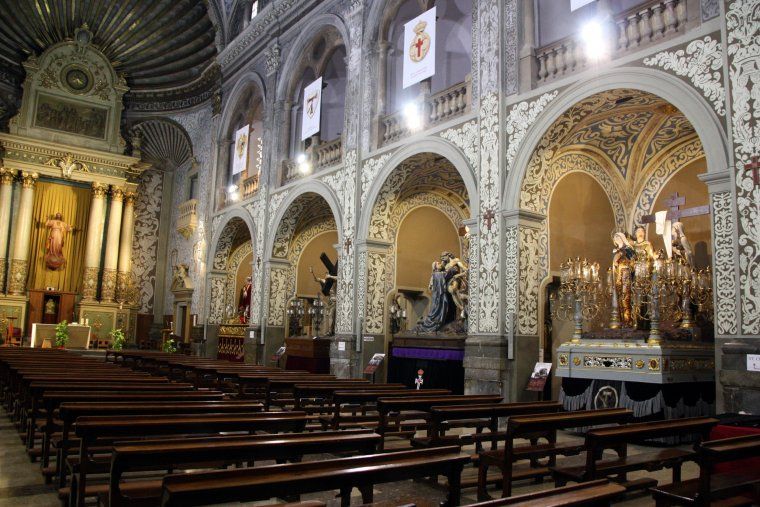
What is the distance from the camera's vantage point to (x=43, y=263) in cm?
2333

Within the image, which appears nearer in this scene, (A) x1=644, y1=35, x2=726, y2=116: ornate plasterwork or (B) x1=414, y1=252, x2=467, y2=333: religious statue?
(A) x1=644, y1=35, x2=726, y2=116: ornate plasterwork

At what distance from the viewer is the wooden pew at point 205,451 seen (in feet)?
9.59

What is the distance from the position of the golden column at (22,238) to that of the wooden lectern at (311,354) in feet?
40.7

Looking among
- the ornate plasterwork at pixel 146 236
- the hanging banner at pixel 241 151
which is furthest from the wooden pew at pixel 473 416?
the ornate plasterwork at pixel 146 236

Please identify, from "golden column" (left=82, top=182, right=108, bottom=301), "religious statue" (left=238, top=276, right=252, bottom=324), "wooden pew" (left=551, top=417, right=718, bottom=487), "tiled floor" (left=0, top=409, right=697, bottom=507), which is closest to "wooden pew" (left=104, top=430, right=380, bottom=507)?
"tiled floor" (left=0, top=409, right=697, bottom=507)

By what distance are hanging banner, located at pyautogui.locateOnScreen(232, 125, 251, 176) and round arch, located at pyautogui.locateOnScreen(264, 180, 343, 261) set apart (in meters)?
2.71

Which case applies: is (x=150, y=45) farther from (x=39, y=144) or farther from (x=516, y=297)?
(x=516, y=297)

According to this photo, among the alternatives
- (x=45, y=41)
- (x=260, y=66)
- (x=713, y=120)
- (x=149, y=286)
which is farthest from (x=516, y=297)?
(x=45, y=41)

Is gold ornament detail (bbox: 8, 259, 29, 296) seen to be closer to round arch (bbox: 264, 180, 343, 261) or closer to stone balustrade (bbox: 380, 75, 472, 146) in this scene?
round arch (bbox: 264, 180, 343, 261)

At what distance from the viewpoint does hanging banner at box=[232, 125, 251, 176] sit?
61.9 ft

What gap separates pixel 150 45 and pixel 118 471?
83.2ft

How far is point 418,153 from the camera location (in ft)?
39.9

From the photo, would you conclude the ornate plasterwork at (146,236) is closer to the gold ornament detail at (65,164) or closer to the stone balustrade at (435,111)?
the gold ornament detail at (65,164)

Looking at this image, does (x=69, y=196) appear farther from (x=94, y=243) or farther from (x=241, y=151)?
(x=241, y=151)
